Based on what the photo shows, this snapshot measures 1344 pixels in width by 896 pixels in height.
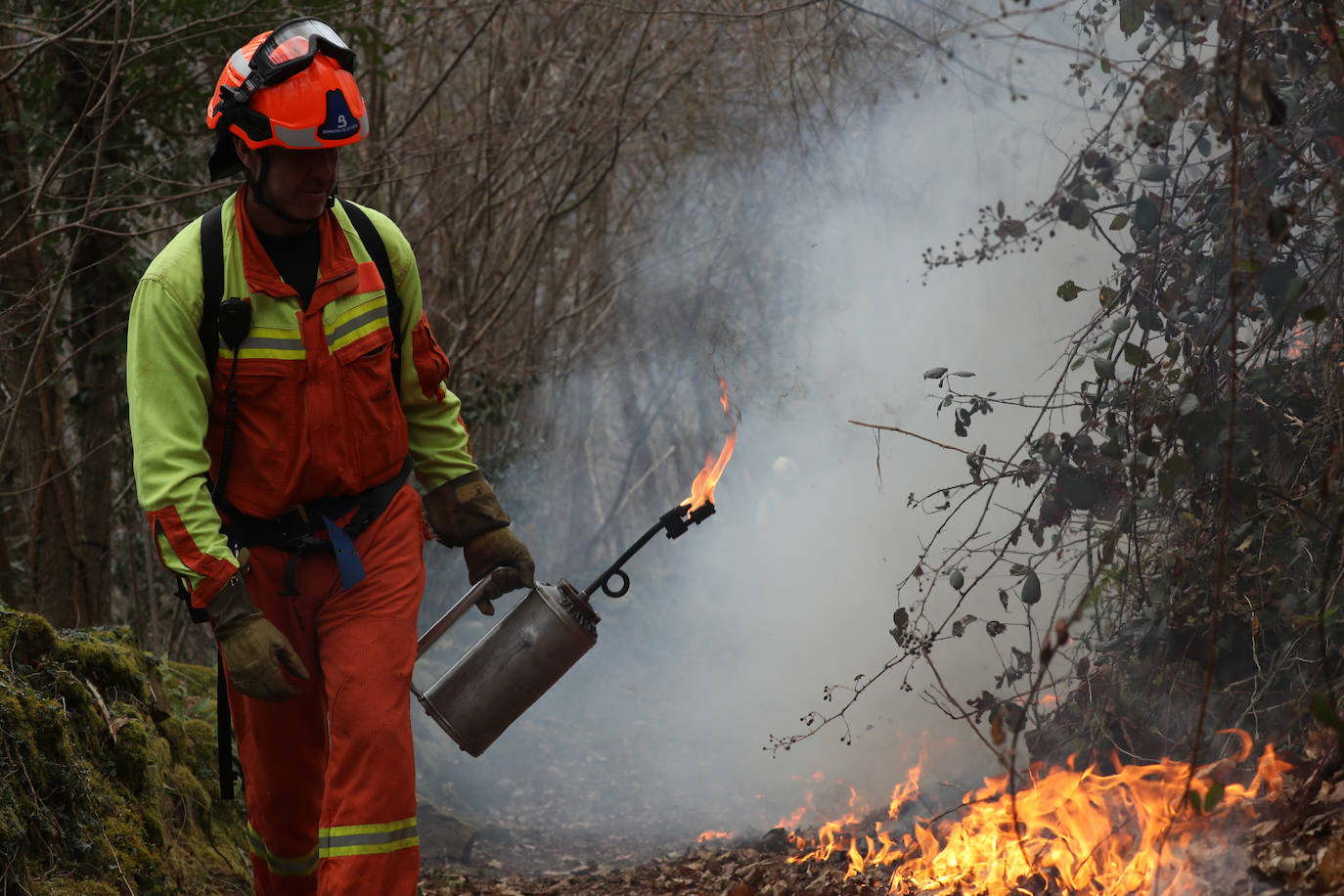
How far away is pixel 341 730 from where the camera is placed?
2566 mm

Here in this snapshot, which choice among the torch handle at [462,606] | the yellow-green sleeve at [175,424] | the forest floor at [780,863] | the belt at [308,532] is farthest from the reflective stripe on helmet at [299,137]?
the forest floor at [780,863]

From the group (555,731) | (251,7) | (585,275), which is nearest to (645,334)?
(585,275)

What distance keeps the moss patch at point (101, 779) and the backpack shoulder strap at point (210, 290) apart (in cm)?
93

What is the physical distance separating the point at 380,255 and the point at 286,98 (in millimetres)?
462

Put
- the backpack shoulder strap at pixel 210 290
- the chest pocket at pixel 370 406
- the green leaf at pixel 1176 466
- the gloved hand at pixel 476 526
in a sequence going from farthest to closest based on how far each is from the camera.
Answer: the gloved hand at pixel 476 526 < the green leaf at pixel 1176 466 < the chest pocket at pixel 370 406 < the backpack shoulder strap at pixel 210 290

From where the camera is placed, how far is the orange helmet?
2643 millimetres

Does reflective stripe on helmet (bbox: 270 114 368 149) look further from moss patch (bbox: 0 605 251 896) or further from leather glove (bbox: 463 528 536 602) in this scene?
moss patch (bbox: 0 605 251 896)

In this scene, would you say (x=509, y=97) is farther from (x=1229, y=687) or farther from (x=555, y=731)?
(x=1229, y=687)

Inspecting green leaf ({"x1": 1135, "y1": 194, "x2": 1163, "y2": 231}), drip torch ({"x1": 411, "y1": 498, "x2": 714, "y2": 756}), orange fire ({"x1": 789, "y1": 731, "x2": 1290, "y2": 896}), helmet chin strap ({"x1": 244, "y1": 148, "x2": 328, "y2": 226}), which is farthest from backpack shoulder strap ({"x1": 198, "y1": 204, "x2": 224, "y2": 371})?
green leaf ({"x1": 1135, "y1": 194, "x2": 1163, "y2": 231})

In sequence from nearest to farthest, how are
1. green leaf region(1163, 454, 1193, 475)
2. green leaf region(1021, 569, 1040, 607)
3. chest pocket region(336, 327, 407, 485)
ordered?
chest pocket region(336, 327, 407, 485) < green leaf region(1163, 454, 1193, 475) < green leaf region(1021, 569, 1040, 607)

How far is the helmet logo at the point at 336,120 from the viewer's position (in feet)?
8.75

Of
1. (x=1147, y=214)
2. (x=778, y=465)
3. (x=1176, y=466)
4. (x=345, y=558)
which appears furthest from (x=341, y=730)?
A: (x=778, y=465)

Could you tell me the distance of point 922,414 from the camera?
6207 mm

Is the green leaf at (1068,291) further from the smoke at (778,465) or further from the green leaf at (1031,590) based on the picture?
the smoke at (778,465)
